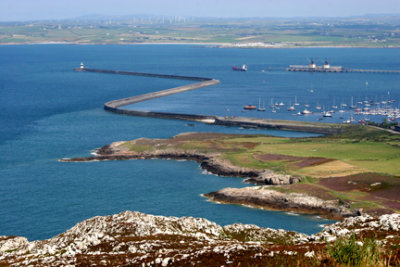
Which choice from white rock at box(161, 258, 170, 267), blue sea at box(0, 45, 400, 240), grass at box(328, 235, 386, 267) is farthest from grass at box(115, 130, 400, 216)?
grass at box(328, 235, 386, 267)

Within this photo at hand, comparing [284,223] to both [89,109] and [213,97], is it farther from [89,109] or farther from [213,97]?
[213,97]

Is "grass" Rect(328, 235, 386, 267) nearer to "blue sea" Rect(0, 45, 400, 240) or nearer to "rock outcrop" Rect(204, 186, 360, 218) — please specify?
"blue sea" Rect(0, 45, 400, 240)

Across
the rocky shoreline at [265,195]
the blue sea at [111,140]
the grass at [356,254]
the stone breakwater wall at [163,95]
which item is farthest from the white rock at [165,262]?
the stone breakwater wall at [163,95]

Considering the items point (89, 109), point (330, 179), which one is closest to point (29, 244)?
point (330, 179)

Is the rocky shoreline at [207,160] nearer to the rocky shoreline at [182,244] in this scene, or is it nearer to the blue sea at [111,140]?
the blue sea at [111,140]

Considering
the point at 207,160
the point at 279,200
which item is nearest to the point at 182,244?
the point at 279,200

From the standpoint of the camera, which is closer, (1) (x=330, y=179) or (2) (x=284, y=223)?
(2) (x=284, y=223)
